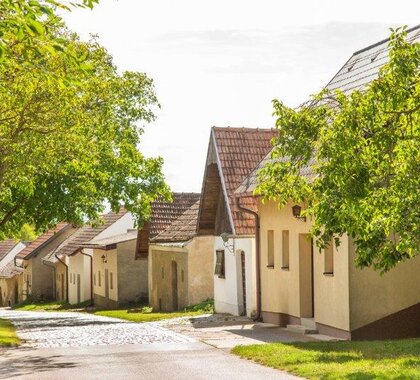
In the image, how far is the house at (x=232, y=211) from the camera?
30.4 m

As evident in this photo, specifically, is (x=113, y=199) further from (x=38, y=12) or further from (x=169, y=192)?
(x=38, y=12)

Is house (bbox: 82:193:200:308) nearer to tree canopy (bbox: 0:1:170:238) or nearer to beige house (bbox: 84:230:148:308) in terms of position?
beige house (bbox: 84:230:148:308)

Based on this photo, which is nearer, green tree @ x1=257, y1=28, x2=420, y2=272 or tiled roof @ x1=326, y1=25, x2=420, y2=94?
green tree @ x1=257, y1=28, x2=420, y2=272

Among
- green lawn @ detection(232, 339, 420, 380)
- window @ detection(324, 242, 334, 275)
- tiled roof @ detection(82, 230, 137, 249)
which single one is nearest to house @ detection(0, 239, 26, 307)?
tiled roof @ detection(82, 230, 137, 249)

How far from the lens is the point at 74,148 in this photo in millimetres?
20391

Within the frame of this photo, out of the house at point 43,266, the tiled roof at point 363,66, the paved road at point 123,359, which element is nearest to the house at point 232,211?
the tiled roof at point 363,66

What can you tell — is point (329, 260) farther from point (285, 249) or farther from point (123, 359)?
point (123, 359)

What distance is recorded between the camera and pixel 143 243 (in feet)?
147

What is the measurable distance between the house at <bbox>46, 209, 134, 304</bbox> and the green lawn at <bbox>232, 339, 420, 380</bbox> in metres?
34.7

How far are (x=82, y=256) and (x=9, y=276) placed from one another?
23.0m

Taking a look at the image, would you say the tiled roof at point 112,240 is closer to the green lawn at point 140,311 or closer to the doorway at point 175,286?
the green lawn at point 140,311

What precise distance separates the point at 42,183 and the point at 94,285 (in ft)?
93.9

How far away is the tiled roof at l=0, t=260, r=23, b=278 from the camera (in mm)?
79338

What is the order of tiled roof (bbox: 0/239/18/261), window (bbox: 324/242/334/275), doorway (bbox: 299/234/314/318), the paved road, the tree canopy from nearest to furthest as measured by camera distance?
the paved road
the tree canopy
window (bbox: 324/242/334/275)
doorway (bbox: 299/234/314/318)
tiled roof (bbox: 0/239/18/261)
